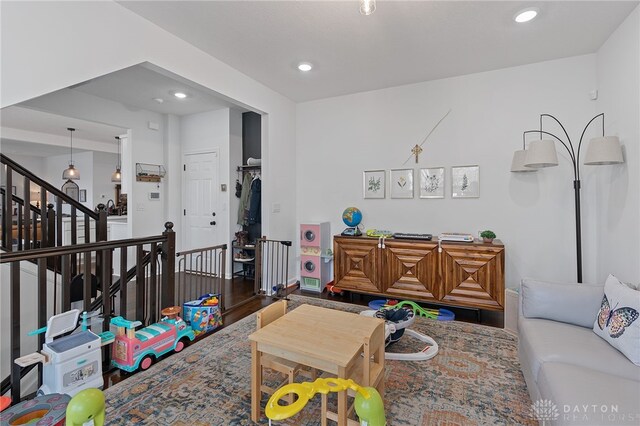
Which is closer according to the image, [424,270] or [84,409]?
[84,409]

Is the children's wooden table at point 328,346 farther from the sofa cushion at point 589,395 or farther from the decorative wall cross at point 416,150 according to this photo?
the decorative wall cross at point 416,150

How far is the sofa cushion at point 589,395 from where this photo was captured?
4.12ft

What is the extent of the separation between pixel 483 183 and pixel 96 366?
423cm

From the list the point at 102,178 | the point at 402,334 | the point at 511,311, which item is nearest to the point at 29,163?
the point at 102,178

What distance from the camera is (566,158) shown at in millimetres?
3371

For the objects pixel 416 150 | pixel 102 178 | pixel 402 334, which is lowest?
pixel 402 334

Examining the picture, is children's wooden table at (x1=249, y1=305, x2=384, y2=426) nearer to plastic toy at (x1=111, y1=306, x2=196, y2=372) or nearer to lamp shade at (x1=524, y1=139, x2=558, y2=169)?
plastic toy at (x1=111, y1=306, x2=196, y2=372)

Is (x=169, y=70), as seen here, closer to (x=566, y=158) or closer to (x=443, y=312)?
(x=443, y=312)

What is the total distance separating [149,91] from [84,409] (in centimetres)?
411

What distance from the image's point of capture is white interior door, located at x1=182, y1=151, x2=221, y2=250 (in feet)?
17.0

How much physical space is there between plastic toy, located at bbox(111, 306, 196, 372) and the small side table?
3.12m

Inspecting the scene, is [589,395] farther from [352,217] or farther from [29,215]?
[29,215]

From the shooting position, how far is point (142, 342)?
238cm

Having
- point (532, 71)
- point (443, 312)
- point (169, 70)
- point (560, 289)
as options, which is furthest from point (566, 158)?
point (169, 70)
